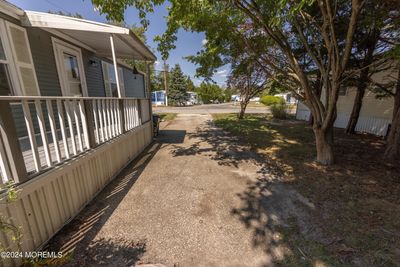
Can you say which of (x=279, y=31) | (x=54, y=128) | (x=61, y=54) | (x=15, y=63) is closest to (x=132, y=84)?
(x=61, y=54)

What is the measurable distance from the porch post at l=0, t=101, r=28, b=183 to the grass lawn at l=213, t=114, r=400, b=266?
3082mm

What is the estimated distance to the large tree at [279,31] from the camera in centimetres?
359

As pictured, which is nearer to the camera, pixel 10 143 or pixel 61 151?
pixel 10 143

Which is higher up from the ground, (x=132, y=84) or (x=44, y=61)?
(x=44, y=61)

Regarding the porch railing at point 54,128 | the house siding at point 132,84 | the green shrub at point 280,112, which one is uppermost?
the house siding at point 132,84

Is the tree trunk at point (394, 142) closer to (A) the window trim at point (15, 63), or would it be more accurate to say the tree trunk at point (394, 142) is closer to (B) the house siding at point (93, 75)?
(A) the window trim at point (15, 63)

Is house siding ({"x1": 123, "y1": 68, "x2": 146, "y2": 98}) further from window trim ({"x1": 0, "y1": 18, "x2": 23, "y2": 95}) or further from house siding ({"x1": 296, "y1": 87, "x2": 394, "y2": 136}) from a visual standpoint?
house siding ({"x1": 296, "y1": 87, "x2": 394, "y2": 136})

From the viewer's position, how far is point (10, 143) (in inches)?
74.0

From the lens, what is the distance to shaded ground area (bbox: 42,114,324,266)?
220 centimetres

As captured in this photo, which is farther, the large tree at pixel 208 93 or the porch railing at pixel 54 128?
the large tree at pixel 208 93

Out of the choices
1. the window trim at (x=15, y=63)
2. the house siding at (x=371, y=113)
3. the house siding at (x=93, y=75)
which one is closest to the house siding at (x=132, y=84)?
the house siding at (x=93, y=75)

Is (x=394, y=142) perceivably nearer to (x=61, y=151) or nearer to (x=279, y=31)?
(x=279, y=31)

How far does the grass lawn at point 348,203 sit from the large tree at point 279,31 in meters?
0.75

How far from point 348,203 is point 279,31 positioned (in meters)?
3.84
